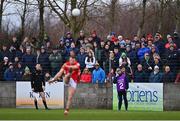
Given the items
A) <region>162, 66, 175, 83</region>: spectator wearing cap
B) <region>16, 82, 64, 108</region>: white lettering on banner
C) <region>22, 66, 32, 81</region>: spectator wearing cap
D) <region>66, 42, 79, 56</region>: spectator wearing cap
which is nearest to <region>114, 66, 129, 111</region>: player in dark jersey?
<region>162, 66, 175, 83</region>: spectator wearing cap

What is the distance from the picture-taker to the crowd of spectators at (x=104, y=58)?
2955cm

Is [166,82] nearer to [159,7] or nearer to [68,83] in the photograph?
[68,83]

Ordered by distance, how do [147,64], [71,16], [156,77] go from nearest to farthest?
[147,64] < [156,77] < [71,16]

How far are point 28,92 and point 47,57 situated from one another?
2.31 metres

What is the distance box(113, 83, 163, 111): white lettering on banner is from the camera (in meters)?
30.6

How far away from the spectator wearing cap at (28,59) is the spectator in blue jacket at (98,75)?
3.34 metres

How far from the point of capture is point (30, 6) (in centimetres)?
4603

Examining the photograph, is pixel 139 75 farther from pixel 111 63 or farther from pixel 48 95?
pixel 48 95

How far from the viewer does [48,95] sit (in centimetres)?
3231

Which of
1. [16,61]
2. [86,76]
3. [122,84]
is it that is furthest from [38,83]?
[122,84]

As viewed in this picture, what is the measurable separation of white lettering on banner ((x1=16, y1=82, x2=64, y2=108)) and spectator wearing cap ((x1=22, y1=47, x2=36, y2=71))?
42.3 inches

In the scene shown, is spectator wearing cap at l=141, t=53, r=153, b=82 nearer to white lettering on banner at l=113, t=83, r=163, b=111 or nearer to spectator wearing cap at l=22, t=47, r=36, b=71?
white lettering on banner at l=113, t=83, r=163, b=111

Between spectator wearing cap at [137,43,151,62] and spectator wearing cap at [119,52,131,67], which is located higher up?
spectator wearing cap at [137,43,151,62]

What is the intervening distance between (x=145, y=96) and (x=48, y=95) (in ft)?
17.5
